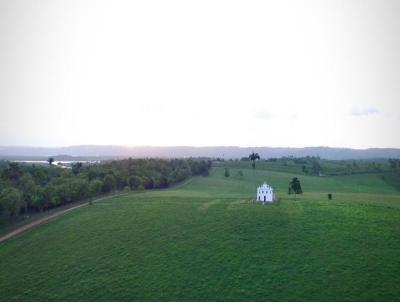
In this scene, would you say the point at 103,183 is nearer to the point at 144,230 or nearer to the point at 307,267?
the point at 144,230

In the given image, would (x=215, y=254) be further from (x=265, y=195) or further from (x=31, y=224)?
(x=31, y=224)

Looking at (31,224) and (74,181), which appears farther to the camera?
(74,181)

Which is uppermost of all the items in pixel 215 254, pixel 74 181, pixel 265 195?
pixel 265 195

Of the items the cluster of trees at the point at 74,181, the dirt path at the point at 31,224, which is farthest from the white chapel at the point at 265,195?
the cluster of trees at the point at 74,181

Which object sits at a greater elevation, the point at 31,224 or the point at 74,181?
the point at 74,181

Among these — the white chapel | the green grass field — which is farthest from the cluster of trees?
the white chapel

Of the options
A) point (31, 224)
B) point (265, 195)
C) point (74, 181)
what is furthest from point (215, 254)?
point (74, 181)
